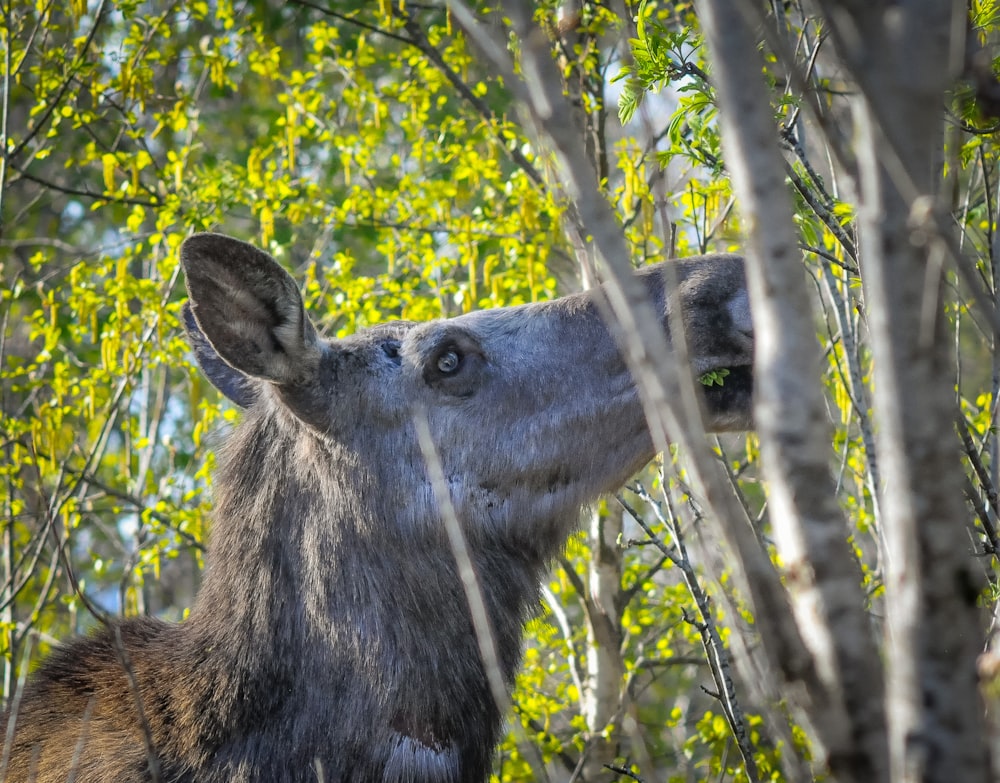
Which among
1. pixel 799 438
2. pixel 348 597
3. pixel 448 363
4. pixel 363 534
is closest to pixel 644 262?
pixel 448 363

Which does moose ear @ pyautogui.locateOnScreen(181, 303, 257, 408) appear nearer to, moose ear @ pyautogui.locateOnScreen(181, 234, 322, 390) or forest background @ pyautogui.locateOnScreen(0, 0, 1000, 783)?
forest background @ pyautogui.locateOnScreen(0, 0, 1000, 783)

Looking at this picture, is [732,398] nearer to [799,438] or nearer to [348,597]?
[348,597]

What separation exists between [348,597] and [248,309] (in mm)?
1103

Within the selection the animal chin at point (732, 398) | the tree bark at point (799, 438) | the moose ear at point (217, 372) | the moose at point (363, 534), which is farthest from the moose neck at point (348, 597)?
the tree bark at point (799, 438)

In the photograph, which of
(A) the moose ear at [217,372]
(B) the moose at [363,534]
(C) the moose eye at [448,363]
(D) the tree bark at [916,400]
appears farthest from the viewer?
(A) the moose ear at [217,372]

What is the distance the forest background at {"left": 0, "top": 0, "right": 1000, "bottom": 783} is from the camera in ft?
5.98

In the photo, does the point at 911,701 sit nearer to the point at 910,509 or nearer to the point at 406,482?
the point at 910,509

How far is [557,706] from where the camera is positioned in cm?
628

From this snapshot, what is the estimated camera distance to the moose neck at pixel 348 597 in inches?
147

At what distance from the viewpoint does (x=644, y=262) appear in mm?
5988

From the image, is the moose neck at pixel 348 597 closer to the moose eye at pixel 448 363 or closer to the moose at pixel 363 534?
the moose at pixel 363 534

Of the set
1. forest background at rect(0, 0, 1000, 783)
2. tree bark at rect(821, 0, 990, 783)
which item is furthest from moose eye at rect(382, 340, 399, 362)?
tree bark at rect(821, 0, 990, 783)

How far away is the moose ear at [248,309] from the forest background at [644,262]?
2.89ft

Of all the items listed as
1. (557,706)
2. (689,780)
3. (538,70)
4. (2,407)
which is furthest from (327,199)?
(538,70)
